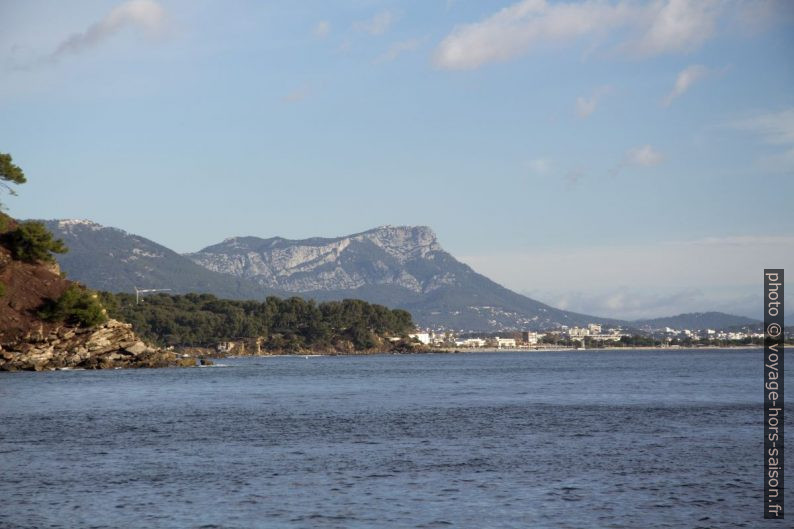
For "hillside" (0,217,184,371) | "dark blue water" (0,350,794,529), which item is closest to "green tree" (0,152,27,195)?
"hillside" (0,217,184,371)

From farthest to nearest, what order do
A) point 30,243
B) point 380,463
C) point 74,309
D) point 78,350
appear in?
1. point 30,243
2. point 78,350
3. point 74,309
4. point 380,463

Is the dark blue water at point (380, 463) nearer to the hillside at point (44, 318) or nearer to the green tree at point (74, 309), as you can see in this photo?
the green tree at point (74, 309)

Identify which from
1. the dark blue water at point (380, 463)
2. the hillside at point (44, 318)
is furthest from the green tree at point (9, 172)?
the dark blue water at point (380, 463)

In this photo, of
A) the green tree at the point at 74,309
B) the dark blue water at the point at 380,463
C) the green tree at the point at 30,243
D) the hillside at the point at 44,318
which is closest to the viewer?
the dark blue water at the point at 380,463

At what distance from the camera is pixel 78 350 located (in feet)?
387

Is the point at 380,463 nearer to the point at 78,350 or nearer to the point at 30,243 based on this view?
the point at 78,350

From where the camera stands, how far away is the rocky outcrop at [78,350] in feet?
364

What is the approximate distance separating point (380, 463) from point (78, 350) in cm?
9019

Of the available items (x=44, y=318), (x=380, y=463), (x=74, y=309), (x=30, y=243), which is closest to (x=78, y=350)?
(x=44, y=318)

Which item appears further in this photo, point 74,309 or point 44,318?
point 44,318

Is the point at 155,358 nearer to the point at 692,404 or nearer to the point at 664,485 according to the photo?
the point at 692,404

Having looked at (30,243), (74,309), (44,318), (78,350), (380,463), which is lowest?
(380,463)

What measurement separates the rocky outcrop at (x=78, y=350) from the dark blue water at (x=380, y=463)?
149 ft

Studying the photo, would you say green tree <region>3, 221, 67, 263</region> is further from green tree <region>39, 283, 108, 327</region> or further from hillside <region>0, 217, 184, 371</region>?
green tree <region>39, 283, 108, 327</region>
